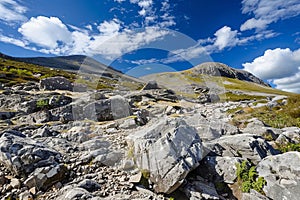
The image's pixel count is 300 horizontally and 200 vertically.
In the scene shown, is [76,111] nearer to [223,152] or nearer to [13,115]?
[13,115]

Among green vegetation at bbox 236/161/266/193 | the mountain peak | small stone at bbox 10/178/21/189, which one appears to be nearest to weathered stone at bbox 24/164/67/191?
small stone at bbox 10/178/21/189

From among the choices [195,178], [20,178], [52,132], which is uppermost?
[52,132]

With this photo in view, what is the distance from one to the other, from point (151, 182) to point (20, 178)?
4.56 metres

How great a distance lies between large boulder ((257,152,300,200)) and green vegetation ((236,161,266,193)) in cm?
15

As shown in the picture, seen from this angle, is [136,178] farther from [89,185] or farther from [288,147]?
[288,147]

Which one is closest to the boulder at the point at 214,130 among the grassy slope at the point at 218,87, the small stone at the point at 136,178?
the small stone at the point at 136,178

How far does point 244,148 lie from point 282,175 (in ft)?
6.37

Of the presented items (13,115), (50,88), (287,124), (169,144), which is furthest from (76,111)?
(50,88)

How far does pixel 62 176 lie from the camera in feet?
23.6

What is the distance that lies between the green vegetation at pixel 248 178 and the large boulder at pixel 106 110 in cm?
1297

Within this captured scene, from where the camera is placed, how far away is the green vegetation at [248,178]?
6.47 meters

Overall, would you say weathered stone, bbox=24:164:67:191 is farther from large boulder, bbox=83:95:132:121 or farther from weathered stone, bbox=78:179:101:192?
large boulder, bbox=83:95:132:121

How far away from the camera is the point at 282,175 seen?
6348 mm

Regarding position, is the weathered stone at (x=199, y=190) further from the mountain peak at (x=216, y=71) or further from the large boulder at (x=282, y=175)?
the mountain peak at (x=216, y=71)
